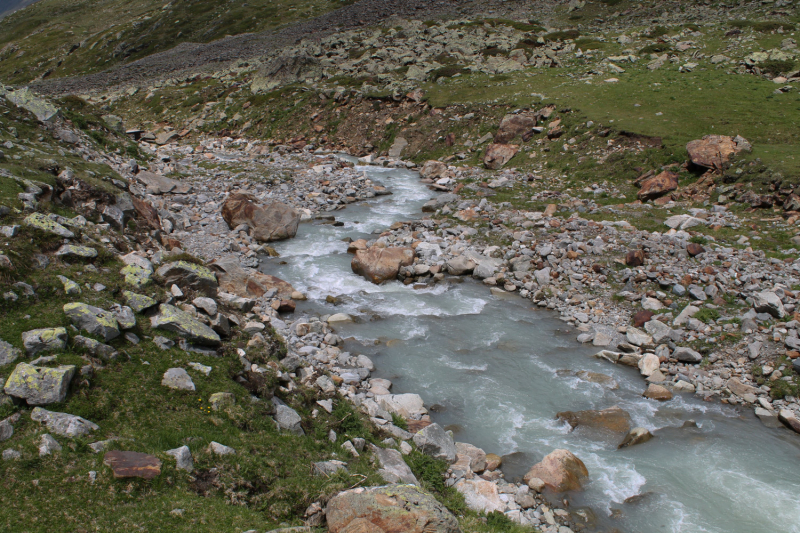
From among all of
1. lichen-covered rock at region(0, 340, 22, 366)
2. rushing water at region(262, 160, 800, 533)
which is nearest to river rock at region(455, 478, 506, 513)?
rushing water at region(262, 160, 800, 533)

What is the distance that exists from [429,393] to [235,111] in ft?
171

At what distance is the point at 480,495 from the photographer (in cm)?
1070

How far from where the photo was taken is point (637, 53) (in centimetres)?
5144

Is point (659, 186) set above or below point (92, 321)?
below

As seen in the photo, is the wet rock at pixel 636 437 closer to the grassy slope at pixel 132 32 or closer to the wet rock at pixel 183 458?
the wet rock at pixel 183 458

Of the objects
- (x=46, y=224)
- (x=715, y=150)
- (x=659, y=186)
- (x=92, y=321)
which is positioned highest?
(x=46, y=224)

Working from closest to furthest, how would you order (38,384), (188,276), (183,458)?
(183,458), (38,384), (188,276)

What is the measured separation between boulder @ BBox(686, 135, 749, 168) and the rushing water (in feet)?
51.4

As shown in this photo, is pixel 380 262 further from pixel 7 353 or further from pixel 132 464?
pixel 132 464

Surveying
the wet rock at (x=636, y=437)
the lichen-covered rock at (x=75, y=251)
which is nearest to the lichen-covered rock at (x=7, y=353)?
the lichen-covered rock at (x=75, y=251)

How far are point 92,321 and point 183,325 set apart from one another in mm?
2038

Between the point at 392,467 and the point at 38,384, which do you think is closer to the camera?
the point at 38,384

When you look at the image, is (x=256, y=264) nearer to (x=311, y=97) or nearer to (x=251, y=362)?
(x=251, y=362)

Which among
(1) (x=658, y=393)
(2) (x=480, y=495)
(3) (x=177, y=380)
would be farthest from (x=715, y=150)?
(3) (x=177, y=380)
